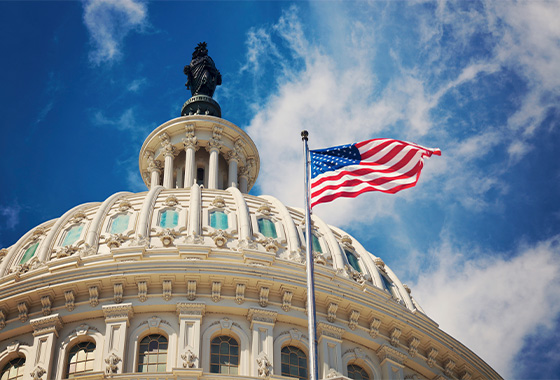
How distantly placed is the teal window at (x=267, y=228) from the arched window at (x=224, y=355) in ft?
26.0

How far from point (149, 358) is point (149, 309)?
2.51m

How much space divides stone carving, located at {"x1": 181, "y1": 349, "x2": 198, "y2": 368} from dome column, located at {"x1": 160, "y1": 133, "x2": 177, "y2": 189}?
2052cm

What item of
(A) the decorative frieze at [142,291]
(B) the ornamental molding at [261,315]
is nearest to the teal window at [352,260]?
(B) the ornamental molding at [261,315]

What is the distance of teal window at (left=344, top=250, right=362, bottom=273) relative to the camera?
5412cm

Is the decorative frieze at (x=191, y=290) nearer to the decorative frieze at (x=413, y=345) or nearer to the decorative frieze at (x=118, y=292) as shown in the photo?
the decorative frieze at (x=118, y=292)

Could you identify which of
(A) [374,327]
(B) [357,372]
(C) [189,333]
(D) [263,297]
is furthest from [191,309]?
(A) [374,327]

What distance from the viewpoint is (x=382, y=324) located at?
49375 mm

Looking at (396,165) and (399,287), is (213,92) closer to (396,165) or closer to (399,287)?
(399,287)

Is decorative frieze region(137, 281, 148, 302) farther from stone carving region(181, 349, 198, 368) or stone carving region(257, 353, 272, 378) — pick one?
stone carving region(257, 353, 272, 378)

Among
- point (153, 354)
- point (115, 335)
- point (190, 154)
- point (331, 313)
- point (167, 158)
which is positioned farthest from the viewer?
point (167, 158)

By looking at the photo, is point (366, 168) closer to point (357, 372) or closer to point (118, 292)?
point (357, 372)

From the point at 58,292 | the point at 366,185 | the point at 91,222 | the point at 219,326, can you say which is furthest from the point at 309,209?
the point at 91,222

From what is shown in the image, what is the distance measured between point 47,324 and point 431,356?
1840 centimetres

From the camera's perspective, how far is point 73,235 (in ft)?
175
